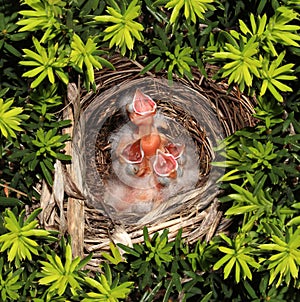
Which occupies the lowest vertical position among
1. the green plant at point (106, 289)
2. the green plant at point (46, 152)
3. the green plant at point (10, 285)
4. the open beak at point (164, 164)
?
the open beak at point (164, 164)

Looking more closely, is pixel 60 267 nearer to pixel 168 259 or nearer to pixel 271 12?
pixel 168 259

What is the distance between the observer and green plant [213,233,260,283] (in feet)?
6.52

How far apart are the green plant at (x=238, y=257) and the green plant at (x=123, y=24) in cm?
49

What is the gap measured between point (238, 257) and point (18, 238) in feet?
1.60

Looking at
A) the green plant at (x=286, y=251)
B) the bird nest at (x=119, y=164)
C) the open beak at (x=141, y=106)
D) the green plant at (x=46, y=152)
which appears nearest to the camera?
the green plant at (x=286, y=251)

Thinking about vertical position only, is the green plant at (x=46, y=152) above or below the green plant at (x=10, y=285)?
above

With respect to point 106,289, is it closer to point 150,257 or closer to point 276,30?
point 150,257

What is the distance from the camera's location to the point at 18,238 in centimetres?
201

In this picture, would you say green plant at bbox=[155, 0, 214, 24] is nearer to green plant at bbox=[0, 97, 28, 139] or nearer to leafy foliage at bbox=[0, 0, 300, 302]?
leafy foliage at bbox=[0, 0, 300, 302]

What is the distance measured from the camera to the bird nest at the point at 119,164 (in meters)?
2.21

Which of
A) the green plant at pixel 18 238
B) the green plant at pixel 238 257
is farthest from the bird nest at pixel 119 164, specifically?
the green plant at pixel 238 257

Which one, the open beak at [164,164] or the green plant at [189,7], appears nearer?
the green plant at [189,7]

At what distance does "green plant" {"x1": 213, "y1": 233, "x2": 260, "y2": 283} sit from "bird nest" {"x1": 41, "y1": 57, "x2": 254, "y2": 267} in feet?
0.75

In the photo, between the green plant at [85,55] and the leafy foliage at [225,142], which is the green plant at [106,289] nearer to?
the leafy foliage at [225,142]
